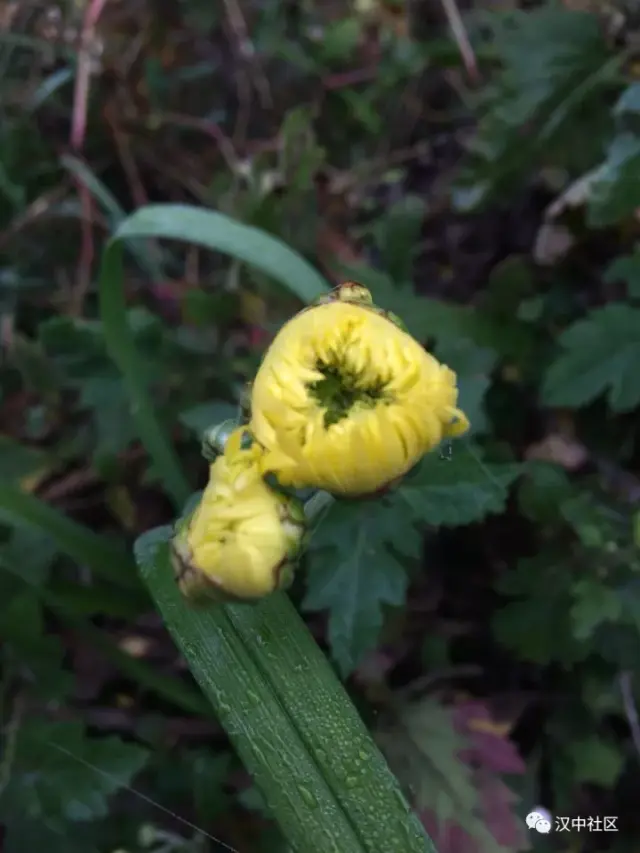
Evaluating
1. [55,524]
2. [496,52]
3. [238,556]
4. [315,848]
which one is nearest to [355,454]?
[238,556]

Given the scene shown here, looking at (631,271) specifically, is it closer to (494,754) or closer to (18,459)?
(494,754)

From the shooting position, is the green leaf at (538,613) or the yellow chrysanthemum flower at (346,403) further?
the green leaf at (538,613)

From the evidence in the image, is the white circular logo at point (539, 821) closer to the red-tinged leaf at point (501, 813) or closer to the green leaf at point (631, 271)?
the red-tinged leaf at point (501, 813)

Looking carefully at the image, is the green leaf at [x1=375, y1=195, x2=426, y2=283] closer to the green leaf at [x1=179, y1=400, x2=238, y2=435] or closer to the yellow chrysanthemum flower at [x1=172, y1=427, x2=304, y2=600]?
the green leaf at [x1=179, y1=400, x2=238, y2=435]

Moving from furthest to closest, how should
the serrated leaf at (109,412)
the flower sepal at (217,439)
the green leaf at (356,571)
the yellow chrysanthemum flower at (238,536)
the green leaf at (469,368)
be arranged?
the serrated leaf at (109,412), the green leaf at (469,368), the green leaf at (356,571), the flower sepal at (217,439), the yellow chrysanthemum flower at (238,536)

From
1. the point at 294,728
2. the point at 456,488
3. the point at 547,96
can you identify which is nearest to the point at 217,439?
the point at 294,728

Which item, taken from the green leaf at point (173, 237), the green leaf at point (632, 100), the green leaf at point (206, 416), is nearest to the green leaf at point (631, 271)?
the green leaf at point (632, 100)
